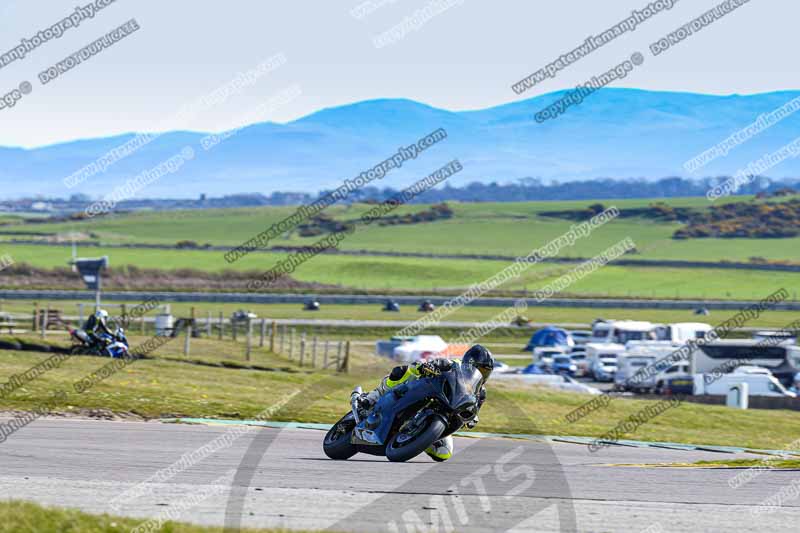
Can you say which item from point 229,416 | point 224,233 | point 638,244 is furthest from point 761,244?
point 229,416

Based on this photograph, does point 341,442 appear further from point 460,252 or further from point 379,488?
point 460,252

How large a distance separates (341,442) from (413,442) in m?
1.59

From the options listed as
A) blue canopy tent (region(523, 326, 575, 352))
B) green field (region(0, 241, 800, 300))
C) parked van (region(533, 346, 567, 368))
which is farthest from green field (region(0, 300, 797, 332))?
green field (region(0, 241, 800, 300))

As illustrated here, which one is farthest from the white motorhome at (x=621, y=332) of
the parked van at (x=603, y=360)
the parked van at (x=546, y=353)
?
the parked van at (x=603, y=360)

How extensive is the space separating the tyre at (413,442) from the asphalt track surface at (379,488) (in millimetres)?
218

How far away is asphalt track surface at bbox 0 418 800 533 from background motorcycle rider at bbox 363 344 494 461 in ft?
0.75

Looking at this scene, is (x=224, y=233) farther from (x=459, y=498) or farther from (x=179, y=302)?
(x=459, y=498)

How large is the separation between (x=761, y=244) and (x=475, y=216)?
60.1m

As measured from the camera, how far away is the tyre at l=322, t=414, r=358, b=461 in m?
13.5

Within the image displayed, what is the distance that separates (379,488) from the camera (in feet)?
37.6

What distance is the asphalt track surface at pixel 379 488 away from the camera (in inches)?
392

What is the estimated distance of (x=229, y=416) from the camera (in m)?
19.9

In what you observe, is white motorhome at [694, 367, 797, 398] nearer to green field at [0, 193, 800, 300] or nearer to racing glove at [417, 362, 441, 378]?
racing glove at [417, 362, 441, 378]

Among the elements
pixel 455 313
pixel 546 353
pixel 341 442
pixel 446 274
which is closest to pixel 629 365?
pixel 546 353
